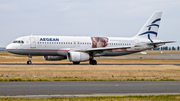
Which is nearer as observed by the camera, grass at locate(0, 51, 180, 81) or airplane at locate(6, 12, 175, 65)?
grass at locate(0, 51, 180, 81)

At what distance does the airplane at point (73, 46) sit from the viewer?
38344 mm

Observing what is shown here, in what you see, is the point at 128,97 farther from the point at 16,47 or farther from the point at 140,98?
the point at 16,47

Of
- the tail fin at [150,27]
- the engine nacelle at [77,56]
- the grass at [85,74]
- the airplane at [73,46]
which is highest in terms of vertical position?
the tail fin at [150,27]

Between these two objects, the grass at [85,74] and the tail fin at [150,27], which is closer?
the grass at [85,74]

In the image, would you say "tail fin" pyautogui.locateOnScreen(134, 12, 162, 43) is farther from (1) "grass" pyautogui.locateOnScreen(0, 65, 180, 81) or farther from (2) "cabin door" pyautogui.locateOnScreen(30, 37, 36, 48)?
(1) "grass" pyautogui.locateOnScreen(0, 65, 180, 81)

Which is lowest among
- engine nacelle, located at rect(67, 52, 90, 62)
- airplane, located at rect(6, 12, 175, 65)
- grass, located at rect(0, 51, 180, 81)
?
grass, located at rect(0, 51, 180, 81)

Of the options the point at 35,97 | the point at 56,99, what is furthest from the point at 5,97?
the point at 56,99

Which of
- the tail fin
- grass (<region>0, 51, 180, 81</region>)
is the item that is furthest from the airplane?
grass (<region>0, 51, 180, 81</region>)

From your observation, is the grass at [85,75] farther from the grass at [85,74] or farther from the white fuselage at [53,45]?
the white fuselage at [53,45]

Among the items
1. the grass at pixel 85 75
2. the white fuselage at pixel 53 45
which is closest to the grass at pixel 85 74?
the grass at pixel 85 75

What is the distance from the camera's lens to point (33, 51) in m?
38.6

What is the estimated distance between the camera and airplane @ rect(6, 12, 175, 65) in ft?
126

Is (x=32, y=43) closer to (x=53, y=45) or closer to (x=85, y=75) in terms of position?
(x=53, y=45)

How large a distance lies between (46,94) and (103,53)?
Result: 29.1 metres
